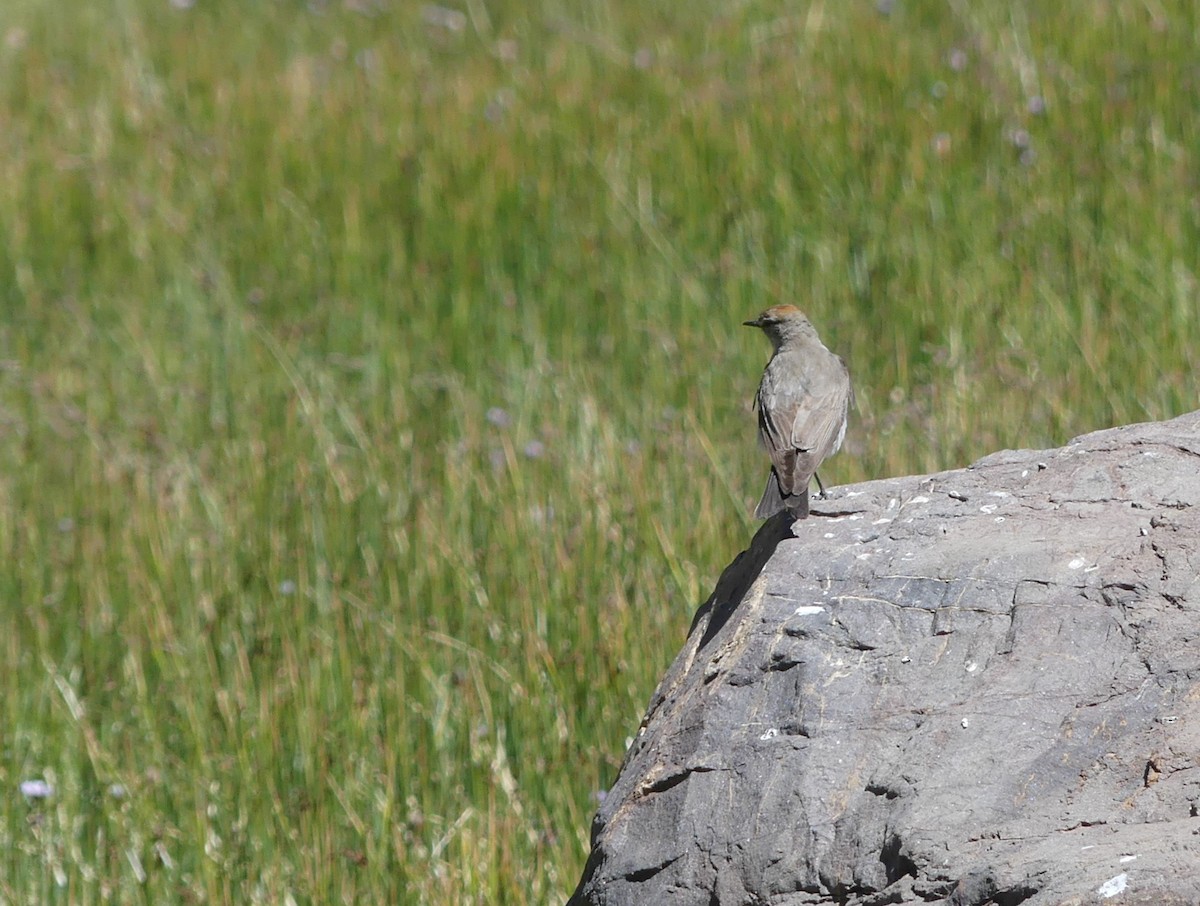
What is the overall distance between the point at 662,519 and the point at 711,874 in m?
2.63

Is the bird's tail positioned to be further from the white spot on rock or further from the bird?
the white spot on rock

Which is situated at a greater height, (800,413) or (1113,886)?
(800,413)

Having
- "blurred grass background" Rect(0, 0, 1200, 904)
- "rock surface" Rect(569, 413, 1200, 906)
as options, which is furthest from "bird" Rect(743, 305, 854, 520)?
"blurred grass background" Rect(0, 0, 1200, 904)

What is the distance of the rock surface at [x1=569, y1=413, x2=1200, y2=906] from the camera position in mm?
2359

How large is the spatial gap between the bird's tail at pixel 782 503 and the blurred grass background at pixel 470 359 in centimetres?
128

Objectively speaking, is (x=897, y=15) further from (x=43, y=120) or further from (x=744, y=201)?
(x=43, y=120)

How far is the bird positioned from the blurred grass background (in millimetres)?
880

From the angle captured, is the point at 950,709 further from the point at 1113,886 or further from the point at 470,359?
the point at 470,359

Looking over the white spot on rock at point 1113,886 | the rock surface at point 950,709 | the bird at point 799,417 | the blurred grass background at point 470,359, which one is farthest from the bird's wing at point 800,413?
the white spot on rock at point 1113,886

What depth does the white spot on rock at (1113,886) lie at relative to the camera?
82.2 inches

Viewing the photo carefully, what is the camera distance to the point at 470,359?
7070 mm

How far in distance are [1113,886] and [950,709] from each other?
1.78 ft

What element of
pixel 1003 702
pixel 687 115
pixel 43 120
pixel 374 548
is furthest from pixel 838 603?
pixel 43 120

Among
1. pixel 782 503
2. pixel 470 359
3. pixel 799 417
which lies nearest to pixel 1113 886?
pixel 782 503
